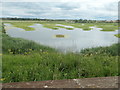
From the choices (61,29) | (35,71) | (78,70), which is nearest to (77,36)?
(61,29)

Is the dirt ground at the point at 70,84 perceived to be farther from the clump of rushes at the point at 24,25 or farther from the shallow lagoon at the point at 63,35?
the clump of rushes at the point at 24,25

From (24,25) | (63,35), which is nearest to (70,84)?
(63,35)

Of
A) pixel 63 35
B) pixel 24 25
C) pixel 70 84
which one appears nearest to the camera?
pixel 70 84

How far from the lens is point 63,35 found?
366 centimetres

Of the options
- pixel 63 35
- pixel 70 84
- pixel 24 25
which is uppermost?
pixel 24 25

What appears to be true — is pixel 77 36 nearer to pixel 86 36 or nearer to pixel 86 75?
pixel 86 36

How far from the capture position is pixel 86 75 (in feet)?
9.04

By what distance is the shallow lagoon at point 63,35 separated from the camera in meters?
3.43

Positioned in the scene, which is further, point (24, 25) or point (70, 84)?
point (24, 25)

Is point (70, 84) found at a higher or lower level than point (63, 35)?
lower

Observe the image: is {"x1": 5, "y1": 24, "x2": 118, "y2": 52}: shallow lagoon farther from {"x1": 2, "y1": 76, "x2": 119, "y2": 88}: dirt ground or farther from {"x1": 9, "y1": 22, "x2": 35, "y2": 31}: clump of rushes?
{"x1": 2, "y1": 76, "x2": 119, "y2": 88}: dirt ground

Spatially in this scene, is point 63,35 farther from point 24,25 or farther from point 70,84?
point 70,84

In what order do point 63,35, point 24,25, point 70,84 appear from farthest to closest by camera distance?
point 24,25 → point 63,35 → point 70,84

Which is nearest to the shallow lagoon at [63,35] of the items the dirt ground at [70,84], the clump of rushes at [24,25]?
the clump of rushes at [24,25]
